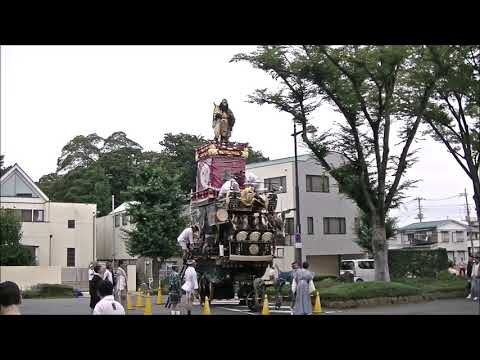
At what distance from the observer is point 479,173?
1816 centimetres

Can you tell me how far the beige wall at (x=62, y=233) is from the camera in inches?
651

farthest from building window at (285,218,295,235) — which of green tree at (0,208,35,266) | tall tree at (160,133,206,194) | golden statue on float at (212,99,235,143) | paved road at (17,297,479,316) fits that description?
green tree at (0,208,35,266)

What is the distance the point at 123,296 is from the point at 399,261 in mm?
12732

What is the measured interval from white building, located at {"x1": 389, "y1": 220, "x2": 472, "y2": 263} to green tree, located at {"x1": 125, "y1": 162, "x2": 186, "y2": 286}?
1196cm

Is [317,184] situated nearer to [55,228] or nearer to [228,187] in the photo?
[228,187]

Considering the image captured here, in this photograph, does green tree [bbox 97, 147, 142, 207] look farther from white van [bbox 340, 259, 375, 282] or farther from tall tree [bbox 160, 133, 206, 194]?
white van [bbox 340, 259, 375, 282]

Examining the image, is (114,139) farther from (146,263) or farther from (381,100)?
(146,263)

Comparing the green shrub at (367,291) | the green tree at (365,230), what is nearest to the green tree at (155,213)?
the green tree at (365,230)

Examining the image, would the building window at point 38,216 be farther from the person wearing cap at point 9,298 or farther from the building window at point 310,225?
the building window at point 310,225

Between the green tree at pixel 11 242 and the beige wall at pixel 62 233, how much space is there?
0.41m

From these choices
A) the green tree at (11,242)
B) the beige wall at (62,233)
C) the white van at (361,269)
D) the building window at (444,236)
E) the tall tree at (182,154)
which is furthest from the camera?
the building window at (444,236)

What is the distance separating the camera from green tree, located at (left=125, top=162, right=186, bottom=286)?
79.6 ft
